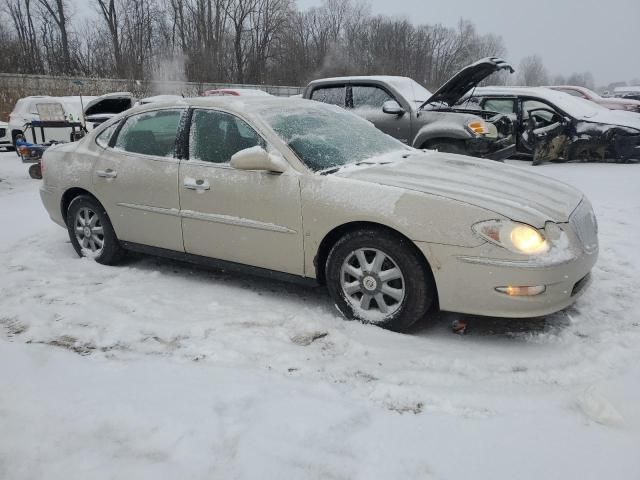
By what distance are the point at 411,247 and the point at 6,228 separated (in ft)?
16.6

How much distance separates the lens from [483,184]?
3.42 m

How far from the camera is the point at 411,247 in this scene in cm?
320

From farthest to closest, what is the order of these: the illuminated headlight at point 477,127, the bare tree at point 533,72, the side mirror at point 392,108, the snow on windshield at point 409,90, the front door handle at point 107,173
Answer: the bare tree at point 533,72 < the snow on windshield at point 409,90 < the side mirror at point 392,108 < the illuminated headlight at point 477,127 < the front door handle at point 107,173

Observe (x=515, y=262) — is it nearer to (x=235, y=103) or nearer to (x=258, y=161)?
(x=258, y=161)

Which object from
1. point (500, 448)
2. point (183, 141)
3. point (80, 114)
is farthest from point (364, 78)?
point (80, 114)

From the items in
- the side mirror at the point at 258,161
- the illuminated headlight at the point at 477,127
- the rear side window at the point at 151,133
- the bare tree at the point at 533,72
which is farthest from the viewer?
the bare tree at the point at 533,72

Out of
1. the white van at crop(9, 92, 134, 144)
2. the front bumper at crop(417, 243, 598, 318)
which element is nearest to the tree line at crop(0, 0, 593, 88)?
the white van at crop(9, 92, 134, 144)

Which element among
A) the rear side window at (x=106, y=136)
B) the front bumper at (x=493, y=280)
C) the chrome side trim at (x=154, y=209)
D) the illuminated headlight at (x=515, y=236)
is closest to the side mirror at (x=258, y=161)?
the chrome side trim at (x=154, y=209)

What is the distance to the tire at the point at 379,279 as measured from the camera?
317 centimetres

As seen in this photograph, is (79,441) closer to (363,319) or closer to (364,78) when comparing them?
(363,319)

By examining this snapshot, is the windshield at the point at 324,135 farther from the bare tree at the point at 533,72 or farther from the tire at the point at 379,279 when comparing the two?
the bare tree at the point at 533,72

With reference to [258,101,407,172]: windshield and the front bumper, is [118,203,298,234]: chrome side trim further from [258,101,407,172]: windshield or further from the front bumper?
the front bumper

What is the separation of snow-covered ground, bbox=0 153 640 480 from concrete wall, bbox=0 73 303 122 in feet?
85.1

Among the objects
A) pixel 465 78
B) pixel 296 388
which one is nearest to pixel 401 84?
pixel 465 78
